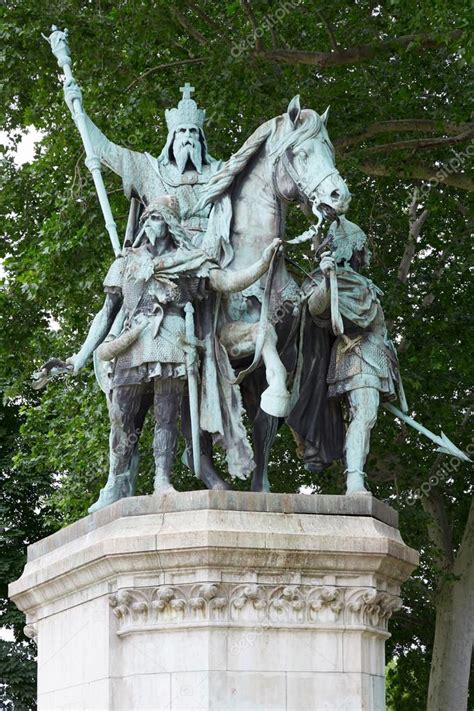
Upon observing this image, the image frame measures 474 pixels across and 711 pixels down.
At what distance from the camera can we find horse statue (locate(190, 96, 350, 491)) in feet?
35.0

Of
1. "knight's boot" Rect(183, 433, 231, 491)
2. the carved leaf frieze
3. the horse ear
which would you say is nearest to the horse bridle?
the horse ear

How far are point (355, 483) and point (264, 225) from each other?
1.91 m

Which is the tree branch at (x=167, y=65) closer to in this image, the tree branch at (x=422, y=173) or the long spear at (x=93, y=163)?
the tree branch at (x=422, y=173)

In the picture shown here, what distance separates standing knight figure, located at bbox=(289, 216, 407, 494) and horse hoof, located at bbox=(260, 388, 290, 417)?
748 millimetres

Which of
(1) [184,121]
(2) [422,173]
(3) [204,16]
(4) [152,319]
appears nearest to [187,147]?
(1) [184,121]

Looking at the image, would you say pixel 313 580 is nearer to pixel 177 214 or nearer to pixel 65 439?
pixel 177 214

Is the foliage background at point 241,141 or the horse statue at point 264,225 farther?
the foliage background at point 241,141

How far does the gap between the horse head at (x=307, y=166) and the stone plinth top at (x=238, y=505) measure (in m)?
1.91

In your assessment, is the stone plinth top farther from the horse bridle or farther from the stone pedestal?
the horse bridle

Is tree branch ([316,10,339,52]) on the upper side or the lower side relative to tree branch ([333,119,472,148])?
upper

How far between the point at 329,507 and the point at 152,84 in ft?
35.5

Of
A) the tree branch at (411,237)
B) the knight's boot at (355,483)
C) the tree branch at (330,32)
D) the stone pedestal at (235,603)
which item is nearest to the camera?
the stone pedestal at (235,603)

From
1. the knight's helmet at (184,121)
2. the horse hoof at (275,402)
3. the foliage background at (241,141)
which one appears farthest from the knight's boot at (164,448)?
the foliage background at (241,141)

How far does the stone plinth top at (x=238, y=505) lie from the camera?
32.2 feet
